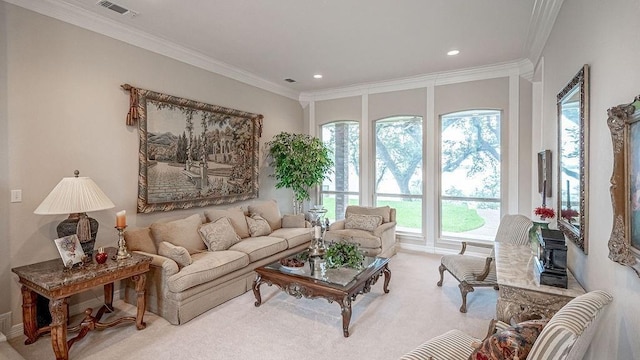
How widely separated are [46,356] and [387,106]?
18.3ft

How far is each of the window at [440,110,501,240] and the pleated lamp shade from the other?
5.02 metres

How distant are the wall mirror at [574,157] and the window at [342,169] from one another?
3835mm

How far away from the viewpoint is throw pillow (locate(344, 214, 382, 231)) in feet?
15.9

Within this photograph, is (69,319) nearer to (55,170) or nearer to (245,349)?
(55,170)

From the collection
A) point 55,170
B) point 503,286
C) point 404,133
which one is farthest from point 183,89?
point 503,286

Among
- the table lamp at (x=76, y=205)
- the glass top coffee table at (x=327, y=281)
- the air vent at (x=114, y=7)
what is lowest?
the glass top coffee table at (x=327, y=281)

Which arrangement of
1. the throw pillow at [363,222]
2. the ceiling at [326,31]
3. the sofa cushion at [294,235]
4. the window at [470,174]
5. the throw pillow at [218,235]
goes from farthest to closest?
1. the window at [470,174]
2. the throw pillow at [363,222]
3. the sofa cushion at [294,235]
4. the throw pillow at [218,235]
5. the ceiling at [326,31]

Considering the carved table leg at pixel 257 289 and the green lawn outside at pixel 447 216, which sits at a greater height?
the green lawn outside at pixel 447 216

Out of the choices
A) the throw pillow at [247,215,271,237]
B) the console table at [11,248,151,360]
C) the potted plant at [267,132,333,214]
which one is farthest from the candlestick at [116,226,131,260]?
the potted plant at [267,132,333,214]

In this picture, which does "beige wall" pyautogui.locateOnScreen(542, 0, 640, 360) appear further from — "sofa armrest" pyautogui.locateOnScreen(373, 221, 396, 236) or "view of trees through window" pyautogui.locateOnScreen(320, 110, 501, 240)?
"view of trees through window" pyautogui.locateOnScreen(320, 110, 501, 240)

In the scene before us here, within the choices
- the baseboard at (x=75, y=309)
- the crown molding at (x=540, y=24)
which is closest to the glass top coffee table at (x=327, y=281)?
the baseboard at (x=75, y=309)

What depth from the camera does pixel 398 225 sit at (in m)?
5.80

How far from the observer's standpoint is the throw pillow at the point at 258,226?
4.44 metres

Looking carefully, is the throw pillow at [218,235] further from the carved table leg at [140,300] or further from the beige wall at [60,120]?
the carved table leg at [140,300]
